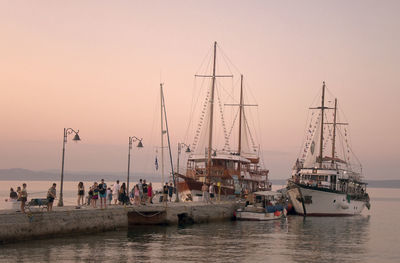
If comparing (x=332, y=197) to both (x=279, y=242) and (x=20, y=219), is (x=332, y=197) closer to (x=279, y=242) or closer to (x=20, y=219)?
(x=279, y=242)

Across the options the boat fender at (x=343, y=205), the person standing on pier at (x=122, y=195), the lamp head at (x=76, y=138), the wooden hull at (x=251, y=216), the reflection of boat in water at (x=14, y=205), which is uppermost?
the lamp head at (x=76, y=138)

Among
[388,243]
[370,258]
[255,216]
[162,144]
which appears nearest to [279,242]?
[370,258]

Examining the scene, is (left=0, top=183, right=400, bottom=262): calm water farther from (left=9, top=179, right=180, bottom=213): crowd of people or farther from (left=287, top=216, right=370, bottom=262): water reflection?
(left=9, top=179, right=180, bottom=213): crowd of people

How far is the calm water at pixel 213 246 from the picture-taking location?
26.8 meters

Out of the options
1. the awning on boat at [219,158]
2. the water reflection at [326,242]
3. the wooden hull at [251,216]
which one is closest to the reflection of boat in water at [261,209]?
the wooden hull at [251,216]

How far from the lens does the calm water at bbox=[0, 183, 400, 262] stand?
2677cm

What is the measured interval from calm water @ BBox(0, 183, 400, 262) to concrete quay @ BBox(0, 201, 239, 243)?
56 centimetres

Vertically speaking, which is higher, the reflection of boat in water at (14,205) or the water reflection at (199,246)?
the reflection of boat in water at (14,205)

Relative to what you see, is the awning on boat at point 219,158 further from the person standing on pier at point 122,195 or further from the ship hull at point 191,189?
the person standing on pier at point 122,195

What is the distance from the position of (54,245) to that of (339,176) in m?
44.7

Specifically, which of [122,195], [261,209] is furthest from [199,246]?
[261,209]

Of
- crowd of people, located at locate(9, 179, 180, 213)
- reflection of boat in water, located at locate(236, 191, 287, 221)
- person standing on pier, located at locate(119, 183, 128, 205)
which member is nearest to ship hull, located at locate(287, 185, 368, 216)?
reflection of boat in water, located at locate(236, 191, 287, 221)

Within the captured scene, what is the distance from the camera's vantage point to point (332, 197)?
63.4 m

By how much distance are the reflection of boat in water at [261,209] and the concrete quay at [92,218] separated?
2233 millimetres
